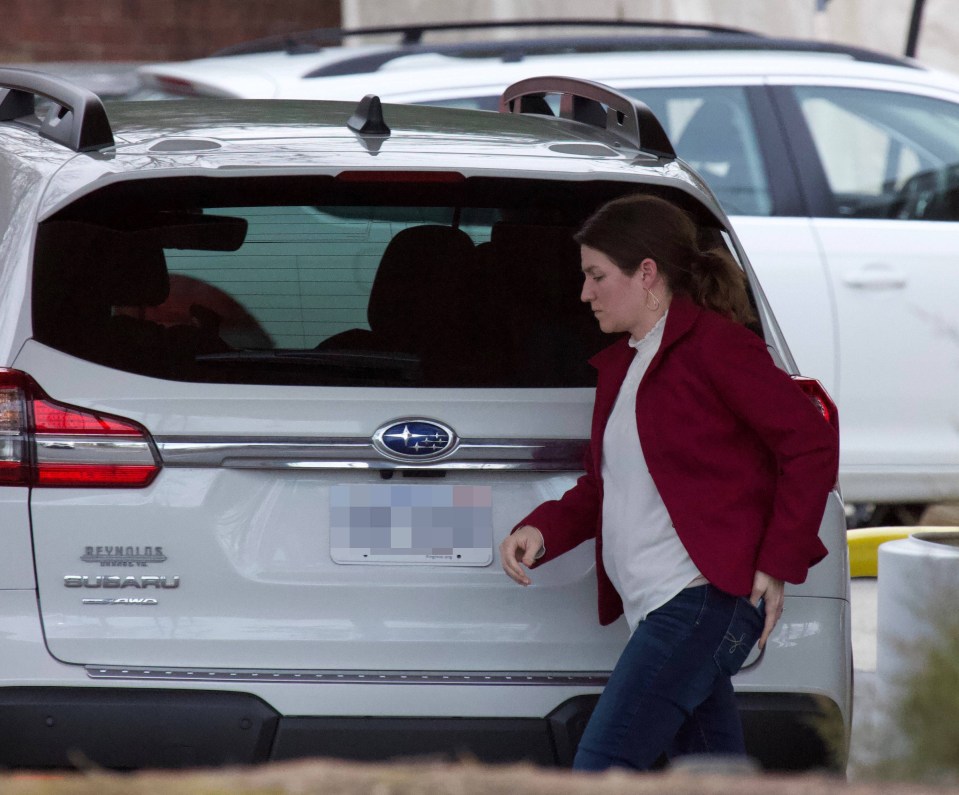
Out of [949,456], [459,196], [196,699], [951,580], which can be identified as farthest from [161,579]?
[949,456]

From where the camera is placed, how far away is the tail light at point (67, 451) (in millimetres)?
2895

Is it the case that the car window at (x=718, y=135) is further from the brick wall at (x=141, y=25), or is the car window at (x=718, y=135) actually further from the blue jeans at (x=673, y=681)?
the brick wall at (x=141, y=25)

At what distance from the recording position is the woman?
2930 millimetres

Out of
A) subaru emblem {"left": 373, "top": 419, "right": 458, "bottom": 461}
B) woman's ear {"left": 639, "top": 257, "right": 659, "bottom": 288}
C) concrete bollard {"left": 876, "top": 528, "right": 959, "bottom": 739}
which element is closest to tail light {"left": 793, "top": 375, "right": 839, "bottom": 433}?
woman's ear {"left": 639, "top": 257, "right": 659, "bottom": 288}

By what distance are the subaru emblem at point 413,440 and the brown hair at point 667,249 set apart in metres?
0.48

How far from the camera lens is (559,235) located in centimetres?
343

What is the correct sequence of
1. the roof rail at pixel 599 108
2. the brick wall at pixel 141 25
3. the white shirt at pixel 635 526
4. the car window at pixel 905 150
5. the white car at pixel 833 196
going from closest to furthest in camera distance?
1. the white shirt at pixel 635 526
2. the roof rail at pixel 599 108
3. the white car at pixel 833 196
4. the car window at pixel 905 150
5. the brick wall at pixel 141 25

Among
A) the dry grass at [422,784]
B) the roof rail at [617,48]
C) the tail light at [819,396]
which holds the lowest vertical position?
the roof rail at [617,48]

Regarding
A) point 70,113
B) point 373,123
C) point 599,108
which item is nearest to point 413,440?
point 373,123

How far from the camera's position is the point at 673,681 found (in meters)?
2.96

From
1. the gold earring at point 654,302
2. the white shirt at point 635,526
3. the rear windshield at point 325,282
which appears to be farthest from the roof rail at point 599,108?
the white shirt at point 635,526

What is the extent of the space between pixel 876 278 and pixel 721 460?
355cm

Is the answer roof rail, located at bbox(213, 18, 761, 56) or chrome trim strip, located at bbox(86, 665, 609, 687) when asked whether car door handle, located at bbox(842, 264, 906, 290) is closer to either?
roof rail, located at bbox(213, 18, 761, 56)

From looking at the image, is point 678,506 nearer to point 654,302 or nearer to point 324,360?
point 654,302
